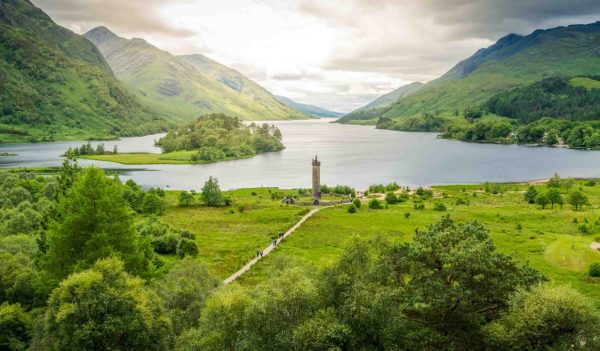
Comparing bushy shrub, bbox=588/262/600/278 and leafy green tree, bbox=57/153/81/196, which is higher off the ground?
leafy green tree, bbox=57/153/81/196

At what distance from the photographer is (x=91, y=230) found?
142ft

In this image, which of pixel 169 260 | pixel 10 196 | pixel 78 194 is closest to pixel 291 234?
pixel 169 260

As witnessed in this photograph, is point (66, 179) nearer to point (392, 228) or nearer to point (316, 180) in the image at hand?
point (392, 228)

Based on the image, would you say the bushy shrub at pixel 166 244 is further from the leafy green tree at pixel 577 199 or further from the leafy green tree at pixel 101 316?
the leafy green tree at pixel 577 199

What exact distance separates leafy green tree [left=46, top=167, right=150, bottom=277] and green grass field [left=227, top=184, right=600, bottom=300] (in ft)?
51.7

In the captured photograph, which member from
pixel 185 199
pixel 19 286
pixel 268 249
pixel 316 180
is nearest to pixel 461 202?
pixel 316 180

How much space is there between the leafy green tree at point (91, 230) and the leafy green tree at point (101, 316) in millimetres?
7493

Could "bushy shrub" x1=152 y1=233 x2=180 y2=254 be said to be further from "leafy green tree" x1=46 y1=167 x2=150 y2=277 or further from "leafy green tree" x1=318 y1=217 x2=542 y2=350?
"leafy green tree" x1=318 y1=217 x2=542 y2=350

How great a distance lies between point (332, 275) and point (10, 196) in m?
105

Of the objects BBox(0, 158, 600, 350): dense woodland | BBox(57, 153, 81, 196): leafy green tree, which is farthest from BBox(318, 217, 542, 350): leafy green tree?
BBox(57, 153, 81, 196): leafy green tree

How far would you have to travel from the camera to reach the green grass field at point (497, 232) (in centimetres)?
6203

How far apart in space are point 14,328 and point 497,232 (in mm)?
78469

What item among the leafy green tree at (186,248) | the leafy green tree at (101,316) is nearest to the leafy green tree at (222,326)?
the leafy green tree at (101,316)

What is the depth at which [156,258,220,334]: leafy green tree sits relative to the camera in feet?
130
